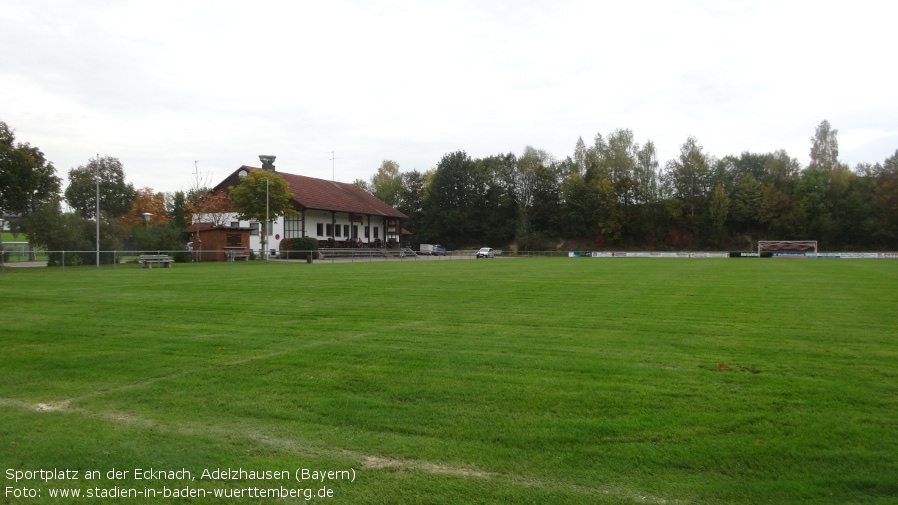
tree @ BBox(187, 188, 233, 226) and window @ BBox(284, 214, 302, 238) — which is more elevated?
tree @ BBox(187, 188, 233, 226)

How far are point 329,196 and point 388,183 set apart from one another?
2876 centimetres

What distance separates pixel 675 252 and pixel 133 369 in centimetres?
7291

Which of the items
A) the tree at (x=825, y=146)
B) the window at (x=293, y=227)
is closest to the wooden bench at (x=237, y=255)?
the window at (x=293, y=227)

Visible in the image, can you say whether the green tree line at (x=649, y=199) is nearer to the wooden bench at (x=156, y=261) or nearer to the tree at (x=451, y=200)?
the tree at (x=451, y=200)

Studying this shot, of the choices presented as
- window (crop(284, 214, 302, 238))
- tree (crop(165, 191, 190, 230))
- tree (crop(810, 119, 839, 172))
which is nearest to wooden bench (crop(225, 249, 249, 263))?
window (crop(284, 214, 302, 238))

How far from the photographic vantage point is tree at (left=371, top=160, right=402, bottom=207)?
3610 inches

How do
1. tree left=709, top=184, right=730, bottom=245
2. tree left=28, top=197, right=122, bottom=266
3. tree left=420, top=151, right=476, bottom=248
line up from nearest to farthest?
tree left=28, top=197, right=122, bottom=266
tree left=709, top=184, right=730, bottom=245
tree left=420, top=151, right=476, bottom=248

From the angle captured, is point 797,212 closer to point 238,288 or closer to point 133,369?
point 238,288

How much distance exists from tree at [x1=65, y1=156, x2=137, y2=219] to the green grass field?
7044 centimetres

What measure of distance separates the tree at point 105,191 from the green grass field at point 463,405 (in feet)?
231

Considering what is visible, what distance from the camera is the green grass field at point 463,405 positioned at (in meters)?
3.93

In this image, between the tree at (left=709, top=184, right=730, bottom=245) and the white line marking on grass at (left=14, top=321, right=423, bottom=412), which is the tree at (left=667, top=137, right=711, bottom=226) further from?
the white line marking on grass at (left=14, top=321, right=423, bottom=412)

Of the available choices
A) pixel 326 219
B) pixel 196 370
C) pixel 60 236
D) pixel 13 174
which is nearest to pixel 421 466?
pixel 196 370

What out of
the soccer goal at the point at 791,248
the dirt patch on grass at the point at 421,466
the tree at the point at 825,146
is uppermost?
the tree at the point at 825,146
